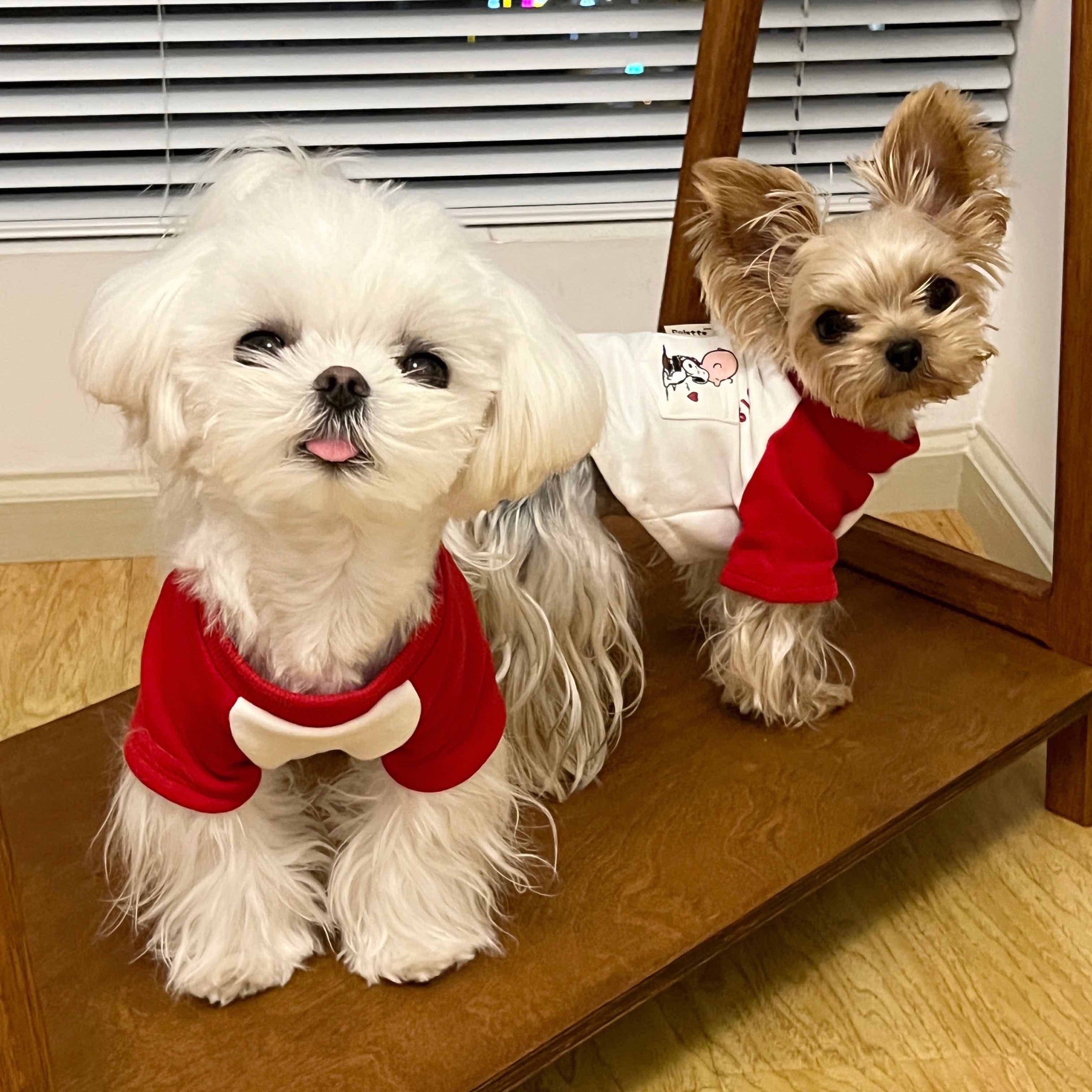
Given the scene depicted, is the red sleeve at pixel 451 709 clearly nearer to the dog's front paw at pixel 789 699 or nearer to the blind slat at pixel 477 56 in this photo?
the dog's front paw at pixel 789 699

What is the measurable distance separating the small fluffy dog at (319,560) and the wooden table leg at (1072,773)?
1.97 ft

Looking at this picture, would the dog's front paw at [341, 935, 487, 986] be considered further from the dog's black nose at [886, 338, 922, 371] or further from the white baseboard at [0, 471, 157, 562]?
the white baseboard at [0, 471, 157, 562]

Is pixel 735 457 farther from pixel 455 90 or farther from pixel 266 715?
pixel 455 90

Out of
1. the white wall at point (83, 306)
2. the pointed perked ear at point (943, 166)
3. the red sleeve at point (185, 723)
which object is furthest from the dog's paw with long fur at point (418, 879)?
the white wall at point (83, 306)

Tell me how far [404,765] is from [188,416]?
304 mm

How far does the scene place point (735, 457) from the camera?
1.20m

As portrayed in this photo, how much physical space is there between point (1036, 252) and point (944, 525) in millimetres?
428

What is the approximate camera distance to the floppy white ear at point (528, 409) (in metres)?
0.82

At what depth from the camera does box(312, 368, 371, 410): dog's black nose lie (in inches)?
29.5

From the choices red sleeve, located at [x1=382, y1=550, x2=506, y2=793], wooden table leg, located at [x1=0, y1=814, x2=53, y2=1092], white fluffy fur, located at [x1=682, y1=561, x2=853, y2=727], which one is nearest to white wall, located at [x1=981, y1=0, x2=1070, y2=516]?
white fluffy fur, located at [x1=682, y1=561, x2=853, y2=727]

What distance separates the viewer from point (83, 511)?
1836 millimetres

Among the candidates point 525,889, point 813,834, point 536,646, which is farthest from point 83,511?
point 813,834

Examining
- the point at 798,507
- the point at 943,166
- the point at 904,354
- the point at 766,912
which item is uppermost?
the point at 943,166

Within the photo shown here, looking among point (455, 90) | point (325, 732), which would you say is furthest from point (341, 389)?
point (455, 90)
